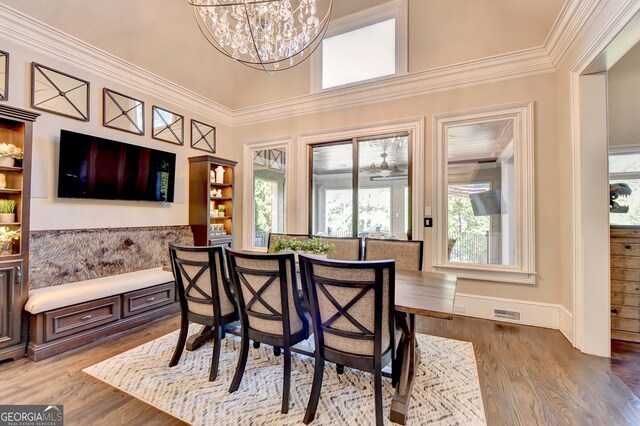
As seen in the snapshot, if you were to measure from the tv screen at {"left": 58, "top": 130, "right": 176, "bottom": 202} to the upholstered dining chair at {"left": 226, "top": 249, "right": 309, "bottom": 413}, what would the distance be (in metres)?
2.45

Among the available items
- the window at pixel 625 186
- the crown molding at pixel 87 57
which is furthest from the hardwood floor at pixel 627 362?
the crown molding at pixel 87 57

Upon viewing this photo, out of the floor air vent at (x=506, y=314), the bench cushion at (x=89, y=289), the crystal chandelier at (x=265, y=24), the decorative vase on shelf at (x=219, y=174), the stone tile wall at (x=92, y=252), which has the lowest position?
the floor air vent at (x=506, y=314)

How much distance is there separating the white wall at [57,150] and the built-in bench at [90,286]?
0.16 meters

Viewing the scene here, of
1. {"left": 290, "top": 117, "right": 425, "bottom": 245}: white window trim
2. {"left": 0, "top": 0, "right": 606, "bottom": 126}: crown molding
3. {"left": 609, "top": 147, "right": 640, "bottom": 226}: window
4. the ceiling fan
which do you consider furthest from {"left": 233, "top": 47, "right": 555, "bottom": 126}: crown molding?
{"left": 609, "top": 147, "right": 640, "bottom": 226}: window

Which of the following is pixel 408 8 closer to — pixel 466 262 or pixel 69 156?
pixel 466 262

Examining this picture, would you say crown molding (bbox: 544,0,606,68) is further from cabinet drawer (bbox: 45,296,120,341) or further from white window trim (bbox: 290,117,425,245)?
cabinet drawer (bbox: 45,296,120,341)

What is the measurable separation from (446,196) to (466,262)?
Answer: 880mm

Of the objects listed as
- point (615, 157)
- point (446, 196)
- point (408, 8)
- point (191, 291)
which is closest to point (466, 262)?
point (446, 196)

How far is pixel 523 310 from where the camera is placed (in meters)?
3.28

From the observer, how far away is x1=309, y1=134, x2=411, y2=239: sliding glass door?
13.3ft

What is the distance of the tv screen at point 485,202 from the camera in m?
3.58

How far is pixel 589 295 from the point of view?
2.57 meters

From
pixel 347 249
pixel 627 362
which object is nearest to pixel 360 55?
pixel 347 249

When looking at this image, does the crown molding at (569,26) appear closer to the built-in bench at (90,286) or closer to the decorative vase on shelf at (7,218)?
the built-in bench at (90,286)
